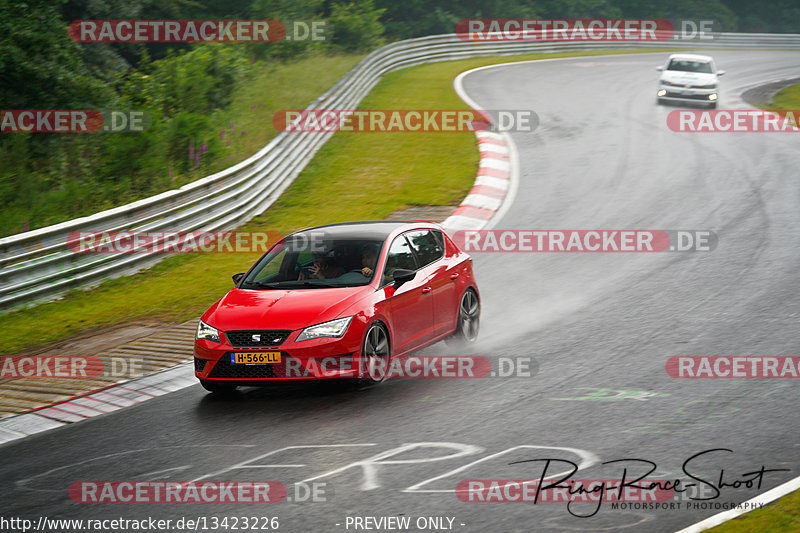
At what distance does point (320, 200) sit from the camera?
63.5 feet

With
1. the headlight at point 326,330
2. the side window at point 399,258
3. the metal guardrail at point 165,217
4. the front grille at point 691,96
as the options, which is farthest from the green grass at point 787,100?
the headlight at point 326,330

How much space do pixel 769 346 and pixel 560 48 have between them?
3892cm

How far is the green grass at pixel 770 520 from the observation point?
5551 mm

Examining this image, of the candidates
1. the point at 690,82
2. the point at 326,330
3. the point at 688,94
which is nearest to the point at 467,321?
the point at 326,330

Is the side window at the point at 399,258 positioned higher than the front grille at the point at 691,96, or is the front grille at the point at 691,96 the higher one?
the front grille at the point at 691,96

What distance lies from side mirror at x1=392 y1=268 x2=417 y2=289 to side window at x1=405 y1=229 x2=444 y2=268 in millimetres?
744

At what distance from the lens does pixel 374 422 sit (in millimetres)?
7863

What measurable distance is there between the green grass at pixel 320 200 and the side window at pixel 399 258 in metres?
3.73

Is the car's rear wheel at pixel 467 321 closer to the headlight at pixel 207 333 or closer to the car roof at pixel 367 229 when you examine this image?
the car roof at pixel 367 229

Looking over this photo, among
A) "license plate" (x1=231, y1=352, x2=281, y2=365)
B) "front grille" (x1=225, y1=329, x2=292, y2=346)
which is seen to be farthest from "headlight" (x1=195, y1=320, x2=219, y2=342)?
"license plate" (x1=231, y1=352, x2=281, y2=365)

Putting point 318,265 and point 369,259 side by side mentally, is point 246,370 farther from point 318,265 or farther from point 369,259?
point 369,259

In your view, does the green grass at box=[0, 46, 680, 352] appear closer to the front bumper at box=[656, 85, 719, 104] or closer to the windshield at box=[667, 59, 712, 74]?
the front bumper at box=[656, 85, 719, 104]

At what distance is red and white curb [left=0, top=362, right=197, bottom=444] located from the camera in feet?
27.8

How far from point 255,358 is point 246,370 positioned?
0.15 metres
